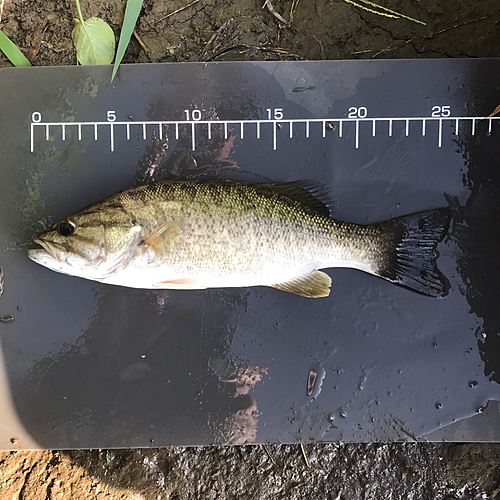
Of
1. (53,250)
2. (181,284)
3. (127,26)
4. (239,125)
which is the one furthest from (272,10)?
(53,250)

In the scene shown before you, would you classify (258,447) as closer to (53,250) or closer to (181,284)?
(181,284)

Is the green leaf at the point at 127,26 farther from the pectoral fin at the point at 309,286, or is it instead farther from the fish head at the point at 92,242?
the pectoral fin at the point at 309,286

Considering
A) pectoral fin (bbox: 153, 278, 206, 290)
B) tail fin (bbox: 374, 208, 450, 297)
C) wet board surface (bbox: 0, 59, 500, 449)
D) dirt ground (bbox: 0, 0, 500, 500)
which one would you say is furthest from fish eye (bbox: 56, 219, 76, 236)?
tail fin (bbox: 374, 208, 450, 297)

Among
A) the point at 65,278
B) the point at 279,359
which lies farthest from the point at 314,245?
the point at 65,278

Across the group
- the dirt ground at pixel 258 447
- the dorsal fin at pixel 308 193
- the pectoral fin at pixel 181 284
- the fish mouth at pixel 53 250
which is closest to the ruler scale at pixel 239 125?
the dorsal fin at pixel 308 193

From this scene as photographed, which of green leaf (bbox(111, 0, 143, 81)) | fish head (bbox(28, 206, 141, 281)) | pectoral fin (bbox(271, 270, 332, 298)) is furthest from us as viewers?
green leaf (bbox(111, 0, 143, 81))

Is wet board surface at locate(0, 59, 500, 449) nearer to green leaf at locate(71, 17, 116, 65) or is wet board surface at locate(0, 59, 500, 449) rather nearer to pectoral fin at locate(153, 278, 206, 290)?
green leaf at locate(71, 17, 116, 65)
